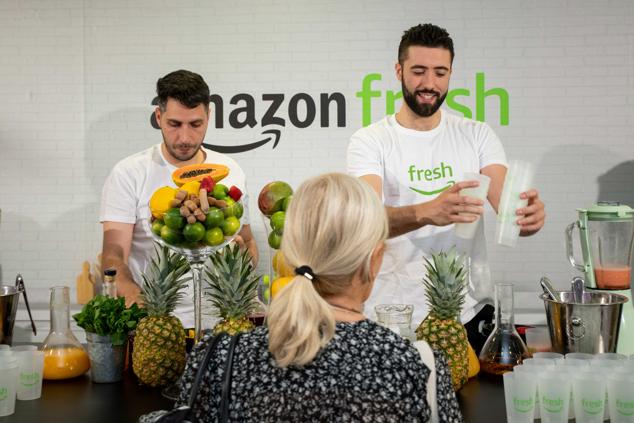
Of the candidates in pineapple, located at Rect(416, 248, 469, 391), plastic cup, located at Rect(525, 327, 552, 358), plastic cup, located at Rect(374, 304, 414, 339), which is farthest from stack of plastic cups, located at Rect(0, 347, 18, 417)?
plastic cup, located at Rect(525, 327, 552, 358)

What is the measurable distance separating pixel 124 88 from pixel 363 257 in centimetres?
409

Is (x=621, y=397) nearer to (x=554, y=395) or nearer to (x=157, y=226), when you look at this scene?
(x=554, y=395)

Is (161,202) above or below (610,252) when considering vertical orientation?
above

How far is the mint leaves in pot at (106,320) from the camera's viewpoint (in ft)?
8.57

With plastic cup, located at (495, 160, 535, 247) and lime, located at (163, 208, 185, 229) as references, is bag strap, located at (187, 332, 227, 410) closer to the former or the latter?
lime, located at (163, 208, 185, 229)

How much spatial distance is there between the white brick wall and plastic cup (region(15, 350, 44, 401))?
292 cm

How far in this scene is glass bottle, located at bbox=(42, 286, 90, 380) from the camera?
2.63m

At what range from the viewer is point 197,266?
101 inches

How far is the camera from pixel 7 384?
7.54ft

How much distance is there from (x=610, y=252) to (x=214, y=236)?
173 centimetres

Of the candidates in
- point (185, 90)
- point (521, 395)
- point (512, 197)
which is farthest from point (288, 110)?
point (521, 395)

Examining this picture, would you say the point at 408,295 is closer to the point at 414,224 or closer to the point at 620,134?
the point at 414,224

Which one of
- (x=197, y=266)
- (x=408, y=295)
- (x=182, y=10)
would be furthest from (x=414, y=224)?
(x=182, y=10)

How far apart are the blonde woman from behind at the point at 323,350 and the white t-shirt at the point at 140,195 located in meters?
2.93
